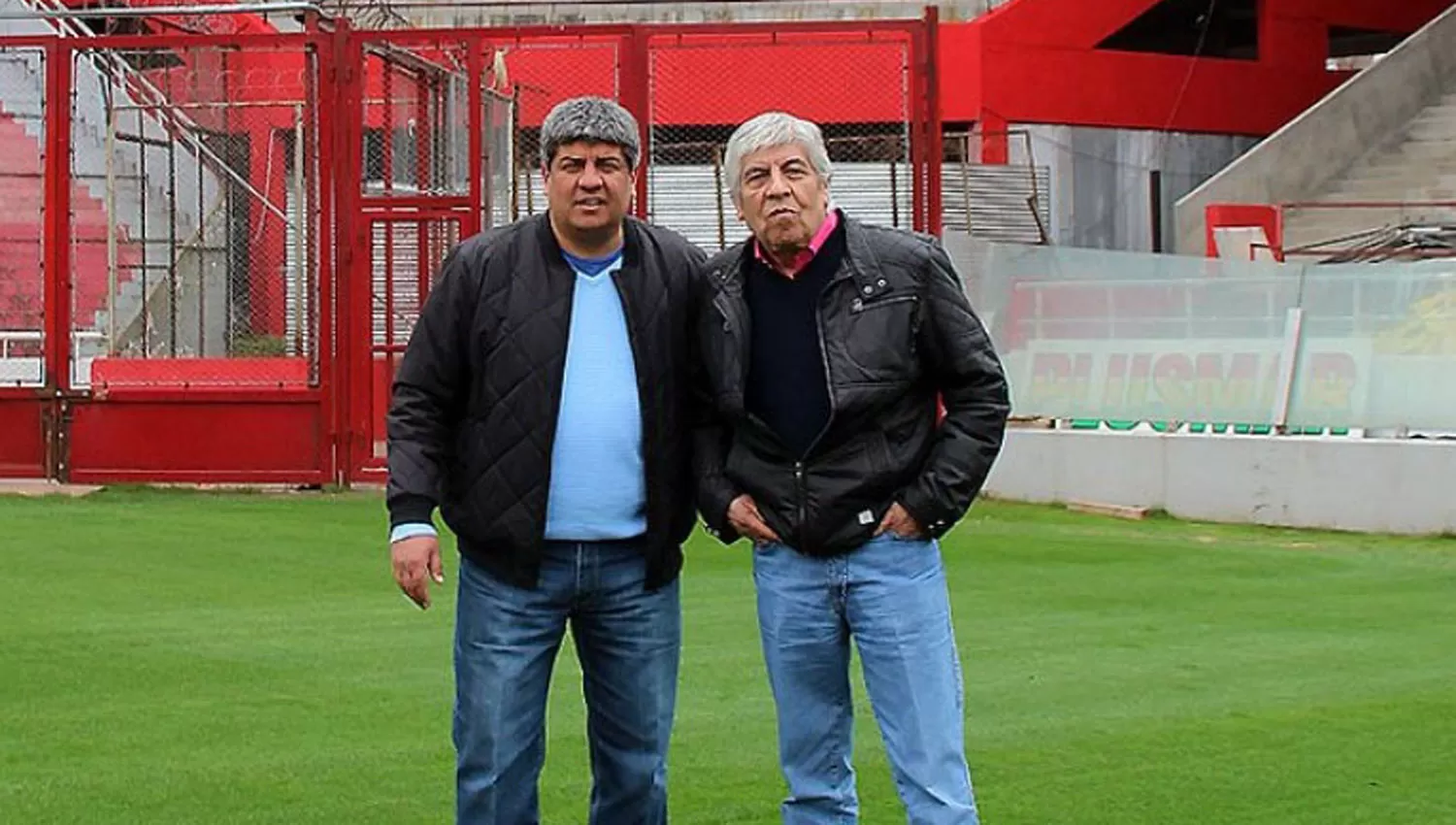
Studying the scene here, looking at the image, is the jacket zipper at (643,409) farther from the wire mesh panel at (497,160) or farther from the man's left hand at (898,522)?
the wire mesh panel at (497,160)

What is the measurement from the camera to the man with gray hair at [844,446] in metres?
5.15

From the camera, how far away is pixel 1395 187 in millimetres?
31594

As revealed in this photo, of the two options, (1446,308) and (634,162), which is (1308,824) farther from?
(1446,308)

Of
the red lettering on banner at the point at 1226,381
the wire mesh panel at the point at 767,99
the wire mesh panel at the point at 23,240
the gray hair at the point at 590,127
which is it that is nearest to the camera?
the gray hair at the point at 590,127

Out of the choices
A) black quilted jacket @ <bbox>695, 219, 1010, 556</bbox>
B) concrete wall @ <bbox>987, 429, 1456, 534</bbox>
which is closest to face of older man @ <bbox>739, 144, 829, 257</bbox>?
black quilted jacket @ <bbox>695, 219, 1010, 556</bbox>

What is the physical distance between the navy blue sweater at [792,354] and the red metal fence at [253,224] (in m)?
12.8

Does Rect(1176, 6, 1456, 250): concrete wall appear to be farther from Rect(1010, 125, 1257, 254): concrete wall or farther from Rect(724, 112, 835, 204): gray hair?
Rect(724, 112, 835, 204): gray hair

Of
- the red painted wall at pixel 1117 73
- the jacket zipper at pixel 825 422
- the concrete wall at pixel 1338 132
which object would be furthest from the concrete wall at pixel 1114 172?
the jacket zipper at pixel 825 422

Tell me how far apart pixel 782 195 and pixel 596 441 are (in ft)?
2.36

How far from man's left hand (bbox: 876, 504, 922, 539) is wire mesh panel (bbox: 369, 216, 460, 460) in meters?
13.3

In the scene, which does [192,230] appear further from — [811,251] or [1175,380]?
[811,251]

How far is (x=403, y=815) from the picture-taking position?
679 cm

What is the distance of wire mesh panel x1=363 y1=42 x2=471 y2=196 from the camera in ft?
59.9

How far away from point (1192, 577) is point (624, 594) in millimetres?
7892
